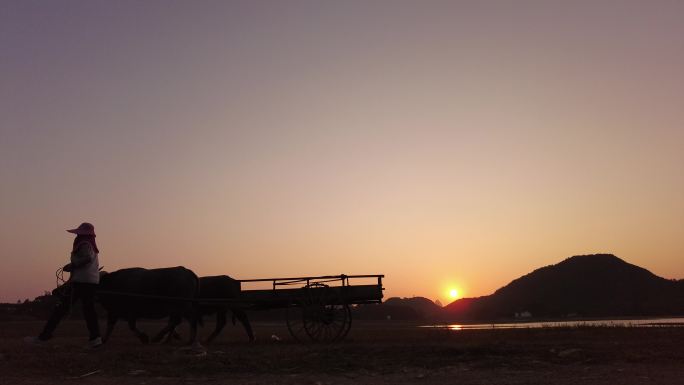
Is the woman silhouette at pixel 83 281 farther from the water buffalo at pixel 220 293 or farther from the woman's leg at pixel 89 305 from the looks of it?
the water buffalo at pixel 220 293

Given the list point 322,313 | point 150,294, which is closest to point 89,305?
point 150,294

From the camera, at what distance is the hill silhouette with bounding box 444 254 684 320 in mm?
90250

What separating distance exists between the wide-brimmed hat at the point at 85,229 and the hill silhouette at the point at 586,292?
254ft

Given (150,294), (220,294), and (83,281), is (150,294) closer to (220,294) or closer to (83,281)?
(220,294)

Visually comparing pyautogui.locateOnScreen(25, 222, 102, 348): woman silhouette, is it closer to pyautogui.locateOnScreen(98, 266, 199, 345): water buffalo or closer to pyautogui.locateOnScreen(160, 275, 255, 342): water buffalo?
pyautogui.locateOnScreen(98, 266, 199, 345): water buffalo

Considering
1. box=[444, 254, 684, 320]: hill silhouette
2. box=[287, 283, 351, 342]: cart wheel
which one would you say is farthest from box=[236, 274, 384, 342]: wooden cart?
box=[444, 254, 684, 320]: hill silhouette

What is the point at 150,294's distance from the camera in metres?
15.1

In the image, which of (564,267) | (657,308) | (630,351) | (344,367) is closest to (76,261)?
(344,367)

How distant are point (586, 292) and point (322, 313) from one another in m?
99.0

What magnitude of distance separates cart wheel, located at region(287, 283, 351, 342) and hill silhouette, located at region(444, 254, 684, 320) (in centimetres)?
7235

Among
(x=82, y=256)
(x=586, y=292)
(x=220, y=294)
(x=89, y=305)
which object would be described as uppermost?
(x=586, y=292)

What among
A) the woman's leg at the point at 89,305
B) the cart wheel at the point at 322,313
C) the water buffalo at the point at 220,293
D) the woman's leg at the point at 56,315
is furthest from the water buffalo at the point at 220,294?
the woman's leg at the point at 56,315

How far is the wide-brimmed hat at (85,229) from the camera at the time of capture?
12383mm

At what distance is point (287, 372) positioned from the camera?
387 inches
